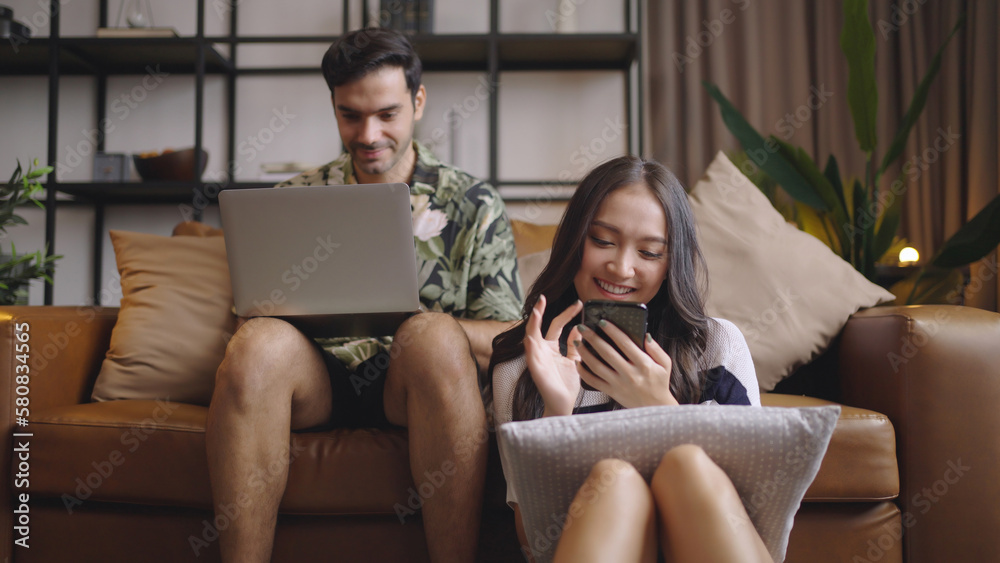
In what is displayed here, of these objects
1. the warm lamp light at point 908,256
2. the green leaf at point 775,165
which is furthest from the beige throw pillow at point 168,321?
the warm lamp light at point 908,256

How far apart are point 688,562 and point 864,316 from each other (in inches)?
30.7

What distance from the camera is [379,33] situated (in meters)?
1.40

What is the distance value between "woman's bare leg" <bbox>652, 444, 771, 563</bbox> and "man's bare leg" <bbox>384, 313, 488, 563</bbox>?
13.8 inches

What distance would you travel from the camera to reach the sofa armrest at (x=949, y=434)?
1056mm

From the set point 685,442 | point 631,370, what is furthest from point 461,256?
point 685,442

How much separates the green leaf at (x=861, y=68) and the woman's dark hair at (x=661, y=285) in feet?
4.09

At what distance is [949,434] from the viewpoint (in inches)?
41.8

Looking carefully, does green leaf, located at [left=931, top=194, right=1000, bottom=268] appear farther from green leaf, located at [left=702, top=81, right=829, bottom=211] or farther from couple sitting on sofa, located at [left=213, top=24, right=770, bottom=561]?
couple sitting on sofa, located at [left=213, top=24, right=770, bottom=561]

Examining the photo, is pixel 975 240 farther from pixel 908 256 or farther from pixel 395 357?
pixel 395 357

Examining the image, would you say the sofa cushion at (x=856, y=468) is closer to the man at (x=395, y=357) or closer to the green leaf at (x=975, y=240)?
the man at (x=395, y=357)

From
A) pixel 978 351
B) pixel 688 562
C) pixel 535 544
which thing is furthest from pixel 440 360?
pixel 978 351

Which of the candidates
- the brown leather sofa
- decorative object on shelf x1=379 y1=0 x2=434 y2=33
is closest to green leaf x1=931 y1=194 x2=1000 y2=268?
the brown leather sofa

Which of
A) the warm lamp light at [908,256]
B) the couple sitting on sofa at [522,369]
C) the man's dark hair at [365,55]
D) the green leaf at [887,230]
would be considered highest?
the man's dark hair at [365,55]

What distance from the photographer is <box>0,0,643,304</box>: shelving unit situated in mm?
2096
